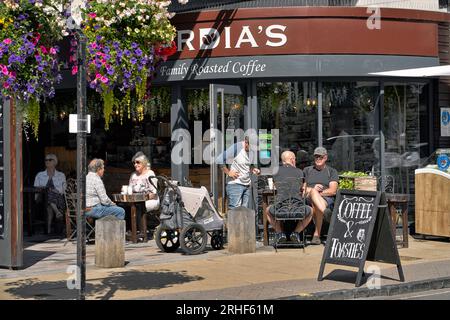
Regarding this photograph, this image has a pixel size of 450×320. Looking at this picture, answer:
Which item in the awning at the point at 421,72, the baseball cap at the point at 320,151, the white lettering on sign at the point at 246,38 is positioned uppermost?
the white lettering on sign at the point at 246,38

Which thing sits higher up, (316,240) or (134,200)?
(134,200)

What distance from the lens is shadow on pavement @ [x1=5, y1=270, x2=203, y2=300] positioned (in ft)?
32.6

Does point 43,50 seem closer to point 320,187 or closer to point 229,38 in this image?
point 320,187

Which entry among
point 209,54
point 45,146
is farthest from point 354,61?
point 45,146

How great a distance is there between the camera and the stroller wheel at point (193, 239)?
1345cm

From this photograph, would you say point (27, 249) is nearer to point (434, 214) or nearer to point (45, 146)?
point (45, 146)

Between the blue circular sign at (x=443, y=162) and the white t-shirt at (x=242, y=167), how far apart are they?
3.32 meters

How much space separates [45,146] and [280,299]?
1143 centimetres

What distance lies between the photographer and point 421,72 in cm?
1498

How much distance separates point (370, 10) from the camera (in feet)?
50.6

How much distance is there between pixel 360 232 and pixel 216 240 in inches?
155

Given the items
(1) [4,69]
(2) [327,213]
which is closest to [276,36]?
(2) [327,213]

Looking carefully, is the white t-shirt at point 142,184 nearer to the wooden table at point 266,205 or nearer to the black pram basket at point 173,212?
the black pram basket at point 173,212

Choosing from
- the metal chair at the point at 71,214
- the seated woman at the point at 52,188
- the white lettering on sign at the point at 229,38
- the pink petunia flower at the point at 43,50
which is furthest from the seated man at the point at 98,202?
the pink petunia flower at the point at 43,50
